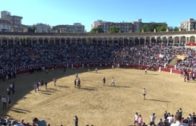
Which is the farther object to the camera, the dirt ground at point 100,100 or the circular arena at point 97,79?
the circular arena at point 97,79

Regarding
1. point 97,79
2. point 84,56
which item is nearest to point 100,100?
point 97,79

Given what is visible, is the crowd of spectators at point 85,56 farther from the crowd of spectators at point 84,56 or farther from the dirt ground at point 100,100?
the dirt ground at point 100,100

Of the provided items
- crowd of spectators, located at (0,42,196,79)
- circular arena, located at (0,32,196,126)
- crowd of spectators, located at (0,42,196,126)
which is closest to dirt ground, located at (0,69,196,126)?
circular arena, located at (0,32,196,126)

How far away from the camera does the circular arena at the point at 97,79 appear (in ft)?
117

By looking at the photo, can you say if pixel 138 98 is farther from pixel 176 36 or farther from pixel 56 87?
pixel 176 36

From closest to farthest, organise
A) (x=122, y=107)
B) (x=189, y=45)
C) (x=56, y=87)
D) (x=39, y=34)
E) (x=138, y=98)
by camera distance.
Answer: (x=122, y=107) → (x=138, y=98) → (x=56, y=87) → (x=189, y=45) → (x=39, y=34)

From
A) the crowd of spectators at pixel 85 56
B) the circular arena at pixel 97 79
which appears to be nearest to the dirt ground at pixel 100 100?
the circular arena at pixel 97 79

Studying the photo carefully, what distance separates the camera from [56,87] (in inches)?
1951

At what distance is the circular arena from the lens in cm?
3569

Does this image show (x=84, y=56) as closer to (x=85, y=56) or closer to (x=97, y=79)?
(x=85, y=56)

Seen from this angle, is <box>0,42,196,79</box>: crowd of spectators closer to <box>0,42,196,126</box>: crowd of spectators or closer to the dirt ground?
<box>0,42,196,126</box>: crowd of spectators

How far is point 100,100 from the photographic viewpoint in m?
41.6

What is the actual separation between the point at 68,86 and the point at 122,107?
14.1 metres

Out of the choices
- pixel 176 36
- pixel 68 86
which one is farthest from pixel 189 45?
pixel 68 86
